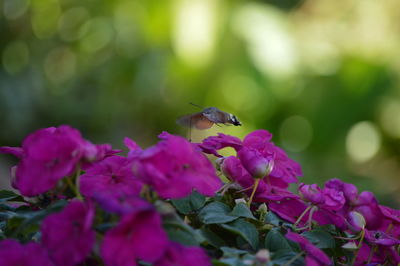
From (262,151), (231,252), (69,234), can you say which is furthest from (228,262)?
(262,151)

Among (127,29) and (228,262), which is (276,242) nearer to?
(228,262)

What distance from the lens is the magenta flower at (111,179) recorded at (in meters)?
0.62

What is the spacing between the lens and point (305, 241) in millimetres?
654

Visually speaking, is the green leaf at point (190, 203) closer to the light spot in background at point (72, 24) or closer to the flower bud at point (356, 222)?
the flower bud at point (356, 222)

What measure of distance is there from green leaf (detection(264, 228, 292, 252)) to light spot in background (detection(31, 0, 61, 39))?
13.0ft

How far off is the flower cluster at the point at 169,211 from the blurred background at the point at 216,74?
248 centimetres

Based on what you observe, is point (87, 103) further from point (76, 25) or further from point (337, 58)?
point (337, 58)

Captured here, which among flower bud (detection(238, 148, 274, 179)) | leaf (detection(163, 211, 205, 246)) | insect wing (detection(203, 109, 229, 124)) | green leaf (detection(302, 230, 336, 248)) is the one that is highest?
insect wing (detection(203, 109, 229, 124))

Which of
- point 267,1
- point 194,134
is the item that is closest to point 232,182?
point 194,134

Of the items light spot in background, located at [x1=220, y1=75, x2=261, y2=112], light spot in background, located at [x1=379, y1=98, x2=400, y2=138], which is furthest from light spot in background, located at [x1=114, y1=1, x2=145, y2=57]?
light spot in background, located at [x1=379, y1=98, x2=400, y2=138]

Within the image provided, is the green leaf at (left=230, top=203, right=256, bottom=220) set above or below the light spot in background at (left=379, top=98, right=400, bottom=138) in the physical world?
above

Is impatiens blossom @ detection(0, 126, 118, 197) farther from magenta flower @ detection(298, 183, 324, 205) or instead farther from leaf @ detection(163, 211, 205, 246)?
magenta flower @ detection(298, 183, 324, 205)

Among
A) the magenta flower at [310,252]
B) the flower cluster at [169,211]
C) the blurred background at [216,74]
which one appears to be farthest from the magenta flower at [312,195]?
the blurred background at [216,74]

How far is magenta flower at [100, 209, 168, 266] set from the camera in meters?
0.54
